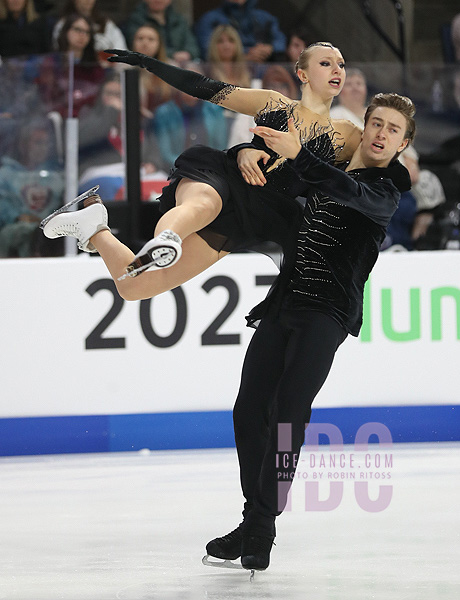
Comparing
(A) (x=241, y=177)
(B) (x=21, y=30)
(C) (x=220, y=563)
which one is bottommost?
(C) (x=220, y=563)

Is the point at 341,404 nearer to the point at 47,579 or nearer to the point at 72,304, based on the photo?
the point at 72,304

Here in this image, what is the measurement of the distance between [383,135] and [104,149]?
270 centimetres

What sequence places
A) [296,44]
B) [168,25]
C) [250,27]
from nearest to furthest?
[168,25] → [296,44] → [250,27]

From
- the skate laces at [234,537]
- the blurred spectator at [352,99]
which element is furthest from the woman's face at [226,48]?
the skate laces at [234,537]

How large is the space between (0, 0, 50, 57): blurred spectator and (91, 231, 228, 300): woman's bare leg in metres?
3.72

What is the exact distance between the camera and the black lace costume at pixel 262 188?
123 inches

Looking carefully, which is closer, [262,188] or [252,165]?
[252,165]

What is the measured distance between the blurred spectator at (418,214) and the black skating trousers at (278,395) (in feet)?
10.1

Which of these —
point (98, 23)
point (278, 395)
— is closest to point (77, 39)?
point (98, 23)

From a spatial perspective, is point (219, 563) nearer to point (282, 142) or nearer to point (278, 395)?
point (278, 395)

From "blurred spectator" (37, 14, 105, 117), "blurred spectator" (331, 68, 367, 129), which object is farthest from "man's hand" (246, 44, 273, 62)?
"blurred spectator" (37, 14, 105, 117)

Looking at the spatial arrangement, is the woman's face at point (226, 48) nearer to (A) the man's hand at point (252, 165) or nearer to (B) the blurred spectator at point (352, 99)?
(B) the blurred spectator at point (352, 99)

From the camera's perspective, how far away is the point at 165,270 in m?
3.12

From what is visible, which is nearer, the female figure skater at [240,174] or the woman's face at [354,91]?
the female figure skater at [240,174]
